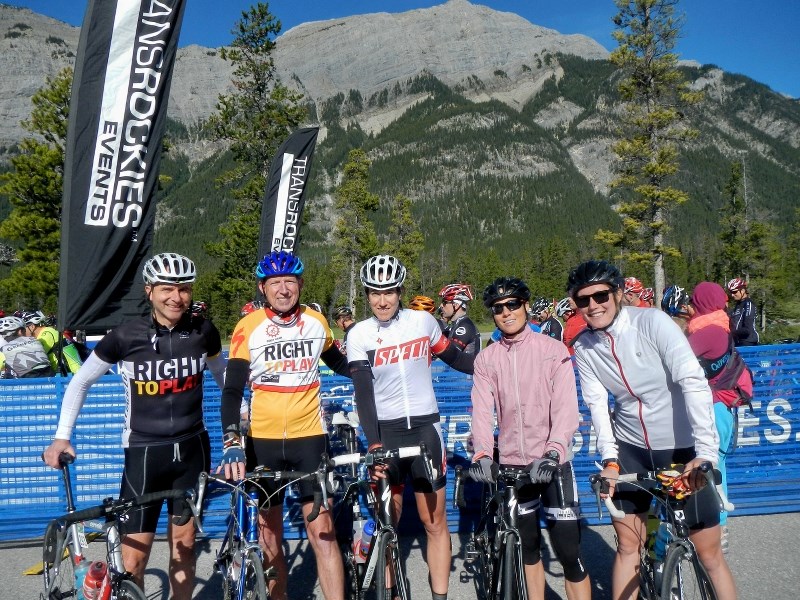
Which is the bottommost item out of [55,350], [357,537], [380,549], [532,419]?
[357,537]

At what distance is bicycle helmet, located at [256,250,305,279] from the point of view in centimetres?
393

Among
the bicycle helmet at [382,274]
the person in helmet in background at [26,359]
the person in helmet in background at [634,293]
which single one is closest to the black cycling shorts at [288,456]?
the bicycle helmet at [382,274]

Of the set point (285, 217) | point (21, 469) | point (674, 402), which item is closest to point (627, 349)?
point (674, 402)

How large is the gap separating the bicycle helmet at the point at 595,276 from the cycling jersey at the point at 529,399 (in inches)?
17.4

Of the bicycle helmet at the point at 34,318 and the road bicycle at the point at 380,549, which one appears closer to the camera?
the road bicycle at the point at 380,549

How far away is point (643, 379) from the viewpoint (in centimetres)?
341

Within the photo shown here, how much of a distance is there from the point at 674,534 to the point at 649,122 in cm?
4165

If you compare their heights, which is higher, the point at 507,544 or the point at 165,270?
the point at 165,270

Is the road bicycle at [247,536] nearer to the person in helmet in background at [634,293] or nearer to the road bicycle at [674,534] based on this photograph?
the road bicycle at [674,534]

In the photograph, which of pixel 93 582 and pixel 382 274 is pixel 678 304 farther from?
pixel 93 582

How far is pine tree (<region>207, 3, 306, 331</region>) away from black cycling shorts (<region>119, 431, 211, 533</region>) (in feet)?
107

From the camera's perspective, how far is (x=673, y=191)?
125 feet

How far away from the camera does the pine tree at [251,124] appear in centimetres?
3500

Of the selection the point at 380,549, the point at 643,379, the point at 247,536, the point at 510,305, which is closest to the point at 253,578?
the point at 247,536
